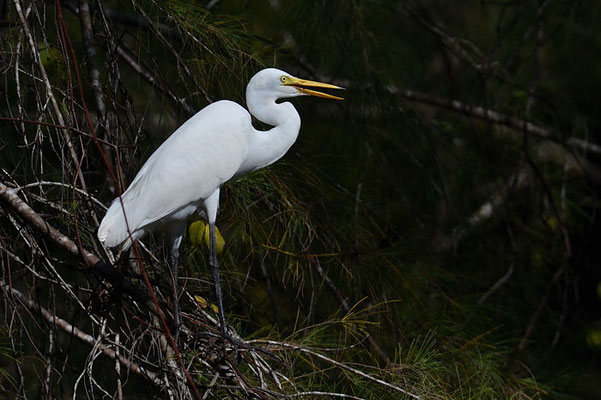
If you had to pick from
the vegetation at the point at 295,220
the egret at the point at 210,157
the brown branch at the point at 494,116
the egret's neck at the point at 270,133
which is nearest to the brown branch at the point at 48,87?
the vegetation at the point at 295,220

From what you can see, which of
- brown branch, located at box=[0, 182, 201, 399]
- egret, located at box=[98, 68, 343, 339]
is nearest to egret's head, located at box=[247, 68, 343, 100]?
egret, located at box=[98, 68, 343, 339]

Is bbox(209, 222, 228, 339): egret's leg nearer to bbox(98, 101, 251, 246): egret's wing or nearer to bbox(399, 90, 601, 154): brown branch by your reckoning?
bbox(98, 101, 251, 246): egret's wing

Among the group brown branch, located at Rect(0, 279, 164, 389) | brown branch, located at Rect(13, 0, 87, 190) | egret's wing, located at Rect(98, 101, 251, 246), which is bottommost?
brown branch, located at Rect(0, 279, 164, 389)

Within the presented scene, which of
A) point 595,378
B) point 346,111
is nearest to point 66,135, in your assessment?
point 346,111

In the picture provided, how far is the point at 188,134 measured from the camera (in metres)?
1.40

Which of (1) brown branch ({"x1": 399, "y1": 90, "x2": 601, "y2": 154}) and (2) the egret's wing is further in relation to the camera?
(1) brown branch ({"x1": 399, "y1": 90, "x2": 601, "y2": 154})

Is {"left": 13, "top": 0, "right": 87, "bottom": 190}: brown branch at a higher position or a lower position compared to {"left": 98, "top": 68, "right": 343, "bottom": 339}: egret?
higher

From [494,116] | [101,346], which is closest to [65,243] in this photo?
[101,346]

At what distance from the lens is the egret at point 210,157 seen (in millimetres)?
1361

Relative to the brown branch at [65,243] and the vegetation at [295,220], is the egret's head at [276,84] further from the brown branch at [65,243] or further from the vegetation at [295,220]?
the brown branch at [65,243]

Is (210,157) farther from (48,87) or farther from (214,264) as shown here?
(48,87)

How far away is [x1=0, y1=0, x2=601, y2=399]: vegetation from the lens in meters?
1.19

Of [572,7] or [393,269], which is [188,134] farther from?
[572,7]

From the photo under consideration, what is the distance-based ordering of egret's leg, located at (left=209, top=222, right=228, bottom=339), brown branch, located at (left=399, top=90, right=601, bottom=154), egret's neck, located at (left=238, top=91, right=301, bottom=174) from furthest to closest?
brown branch, located at (left=399, top=90, right=601, bottom=154), egret's neck, located at (left=238, top=91, right=301, bottom=174), egret's leg, located at (left=209, top=222, right=228, bottom=339)
